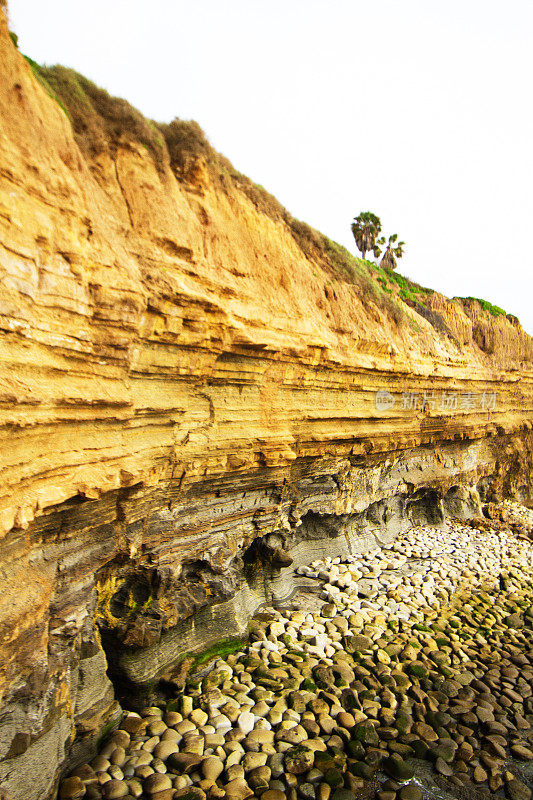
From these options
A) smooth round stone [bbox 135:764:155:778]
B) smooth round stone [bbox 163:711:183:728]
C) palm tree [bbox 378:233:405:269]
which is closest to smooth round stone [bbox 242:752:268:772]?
smooth round stone [bbox 163:711:183:728]

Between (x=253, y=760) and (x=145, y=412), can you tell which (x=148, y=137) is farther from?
(x=253, y=760)

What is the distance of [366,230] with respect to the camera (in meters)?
29.4

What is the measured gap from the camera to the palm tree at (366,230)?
29125mm

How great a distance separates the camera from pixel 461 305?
920 inches

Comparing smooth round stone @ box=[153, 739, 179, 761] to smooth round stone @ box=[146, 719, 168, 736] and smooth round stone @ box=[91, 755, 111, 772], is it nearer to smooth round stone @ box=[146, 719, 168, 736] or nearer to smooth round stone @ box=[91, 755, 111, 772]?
smooth round stone @ box=[146, 719, 168, 736]

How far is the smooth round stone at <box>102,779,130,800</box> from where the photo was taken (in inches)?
259

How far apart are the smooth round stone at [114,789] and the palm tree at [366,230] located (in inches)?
1170

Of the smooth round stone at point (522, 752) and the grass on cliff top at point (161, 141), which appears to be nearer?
the grass on cliff top at point (161, 141)

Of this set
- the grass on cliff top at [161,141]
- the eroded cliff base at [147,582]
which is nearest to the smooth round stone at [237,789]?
the eroded cliff base at [147,582]

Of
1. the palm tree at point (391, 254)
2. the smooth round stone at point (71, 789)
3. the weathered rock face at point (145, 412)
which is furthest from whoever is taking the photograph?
the palm tree at point (391, 254)

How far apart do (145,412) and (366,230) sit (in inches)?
1048

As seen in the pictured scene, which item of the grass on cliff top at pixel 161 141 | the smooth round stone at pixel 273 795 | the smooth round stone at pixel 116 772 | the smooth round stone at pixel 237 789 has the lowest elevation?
the smooth round stone at pixel 273 795

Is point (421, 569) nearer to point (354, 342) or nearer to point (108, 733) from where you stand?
point (354, 342)

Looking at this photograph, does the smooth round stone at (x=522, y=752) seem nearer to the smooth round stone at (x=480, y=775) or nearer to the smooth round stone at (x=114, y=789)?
the smooth round stone at (x=480, y=775)
